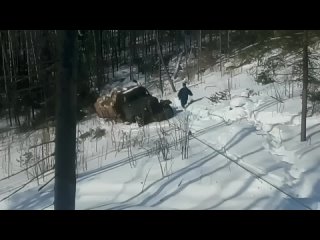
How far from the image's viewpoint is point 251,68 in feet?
19.3

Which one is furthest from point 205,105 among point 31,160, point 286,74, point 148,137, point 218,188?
point 31,160

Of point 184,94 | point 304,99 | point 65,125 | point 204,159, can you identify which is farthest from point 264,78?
point 65,125

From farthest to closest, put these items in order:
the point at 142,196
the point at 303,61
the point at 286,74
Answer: the point at 286,74 < the point at 303,61 < the point at 142,196

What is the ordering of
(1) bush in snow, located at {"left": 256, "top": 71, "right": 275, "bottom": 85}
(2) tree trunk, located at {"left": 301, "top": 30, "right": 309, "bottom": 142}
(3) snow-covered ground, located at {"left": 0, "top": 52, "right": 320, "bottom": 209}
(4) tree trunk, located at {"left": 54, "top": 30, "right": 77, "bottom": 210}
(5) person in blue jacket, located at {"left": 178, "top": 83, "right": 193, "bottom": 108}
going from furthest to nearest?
(1) bush in snow, located at {"left": 256, "top": 71, "right": 275, "bottom": 85} < (2) tree trunk, located at {"left": 301, "top": 30, "right": 309, "bottom": 142} < (5) person in blue jacket, located at {"left": 178, "top": 83, "right": 193, "bottom": 108} < (3) snow-covered ground, located at {"left": 0, "top": 52, "right": 320, "bottom": 209} < (4) tree trunk, located at {"left": 54, "top": 30, "right": 77, "bottom": 210}

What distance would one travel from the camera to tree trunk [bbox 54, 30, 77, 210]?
111 inches

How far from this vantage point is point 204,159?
4914 millimetres

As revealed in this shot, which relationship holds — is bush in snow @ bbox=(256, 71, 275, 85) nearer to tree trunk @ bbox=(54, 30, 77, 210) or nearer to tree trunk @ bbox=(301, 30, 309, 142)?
tree trunk @ bbox=(301, 30, 309, 142)

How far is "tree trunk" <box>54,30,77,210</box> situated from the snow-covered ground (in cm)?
58

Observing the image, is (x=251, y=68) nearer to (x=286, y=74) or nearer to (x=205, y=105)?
(x=286, y=74)

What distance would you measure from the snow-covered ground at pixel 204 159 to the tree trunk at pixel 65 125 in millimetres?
582

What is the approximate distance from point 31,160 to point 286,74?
3497 mm

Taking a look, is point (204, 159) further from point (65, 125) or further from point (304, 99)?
point (65, 125)

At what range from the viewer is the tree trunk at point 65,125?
2.83 meters

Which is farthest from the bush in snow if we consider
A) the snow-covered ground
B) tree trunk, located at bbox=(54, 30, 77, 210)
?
tree trunk, located at bbox=(54, 30, 77, 210)
